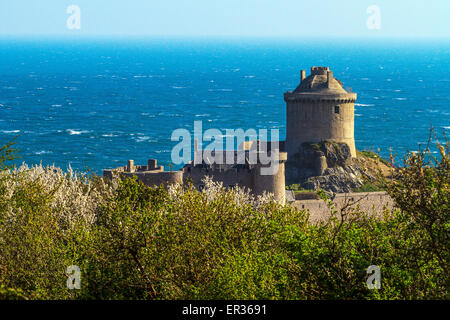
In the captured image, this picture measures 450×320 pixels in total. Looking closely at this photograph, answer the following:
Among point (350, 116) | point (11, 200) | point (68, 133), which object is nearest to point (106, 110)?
point (68, 133)

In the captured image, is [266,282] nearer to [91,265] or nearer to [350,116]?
[91,265]

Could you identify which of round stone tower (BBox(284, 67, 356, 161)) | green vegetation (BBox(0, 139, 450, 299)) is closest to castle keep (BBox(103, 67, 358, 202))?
round stone tower (BBox(284, 67, 356, 161))

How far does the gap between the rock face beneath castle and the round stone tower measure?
91cm

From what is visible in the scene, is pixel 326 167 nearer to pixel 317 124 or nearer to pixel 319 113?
pixel 317 124

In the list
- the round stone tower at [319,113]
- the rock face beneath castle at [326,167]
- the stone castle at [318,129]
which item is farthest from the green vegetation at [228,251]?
the round stone tower at [319,113]

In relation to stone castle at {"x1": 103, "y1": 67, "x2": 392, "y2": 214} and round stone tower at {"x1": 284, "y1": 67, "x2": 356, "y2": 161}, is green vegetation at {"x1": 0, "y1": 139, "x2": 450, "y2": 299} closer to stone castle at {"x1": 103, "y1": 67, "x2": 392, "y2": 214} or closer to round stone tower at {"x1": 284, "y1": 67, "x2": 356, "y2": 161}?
stone castle at {"x1": 103, "y1": 67, "x2": 392, "y2": 214}

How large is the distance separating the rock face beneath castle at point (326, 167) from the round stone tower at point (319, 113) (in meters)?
0.91

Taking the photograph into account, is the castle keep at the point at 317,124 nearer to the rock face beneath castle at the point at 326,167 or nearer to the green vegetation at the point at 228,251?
the rock face beneath castle at the point at 326,167

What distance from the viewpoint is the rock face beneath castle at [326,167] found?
265 ft

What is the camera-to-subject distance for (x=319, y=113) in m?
82.5

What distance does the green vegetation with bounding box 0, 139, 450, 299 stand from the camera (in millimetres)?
29547
